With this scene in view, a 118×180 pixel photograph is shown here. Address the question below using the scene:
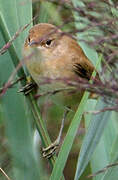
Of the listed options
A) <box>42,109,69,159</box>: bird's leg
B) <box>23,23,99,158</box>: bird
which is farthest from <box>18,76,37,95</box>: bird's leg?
<box>42,109,69,159</box>: bird's leg

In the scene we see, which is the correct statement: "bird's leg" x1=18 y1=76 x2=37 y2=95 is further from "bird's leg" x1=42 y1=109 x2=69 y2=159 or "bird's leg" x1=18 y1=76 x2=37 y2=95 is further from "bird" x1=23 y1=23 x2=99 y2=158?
"bird's leg" x1=42 y1=109 x2=69 y2=159

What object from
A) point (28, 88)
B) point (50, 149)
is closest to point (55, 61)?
point (28, 88)

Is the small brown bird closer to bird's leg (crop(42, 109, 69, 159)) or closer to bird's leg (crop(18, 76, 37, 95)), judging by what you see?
bird's leg (crop(18, 76, 37, 95))

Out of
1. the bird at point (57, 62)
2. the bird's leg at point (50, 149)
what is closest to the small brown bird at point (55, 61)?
the bird at point (57, 62)

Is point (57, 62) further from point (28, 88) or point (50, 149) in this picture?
point (50, 149)

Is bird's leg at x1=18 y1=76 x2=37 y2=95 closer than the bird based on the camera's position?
Yes

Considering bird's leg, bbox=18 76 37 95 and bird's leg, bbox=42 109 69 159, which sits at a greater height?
bird's leg, bbox=18 76 37 95

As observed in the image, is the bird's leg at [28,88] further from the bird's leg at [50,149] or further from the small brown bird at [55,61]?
the bird's leg at [50,149]

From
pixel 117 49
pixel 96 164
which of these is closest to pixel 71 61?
pixel 96 164

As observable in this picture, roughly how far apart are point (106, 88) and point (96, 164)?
0.87m

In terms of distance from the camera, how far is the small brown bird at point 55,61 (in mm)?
1654

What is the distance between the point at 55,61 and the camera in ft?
5.98

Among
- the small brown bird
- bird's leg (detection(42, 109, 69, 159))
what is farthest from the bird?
bird's leg (detection(42, 109, 69, 159))

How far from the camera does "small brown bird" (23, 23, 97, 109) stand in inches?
65.1
